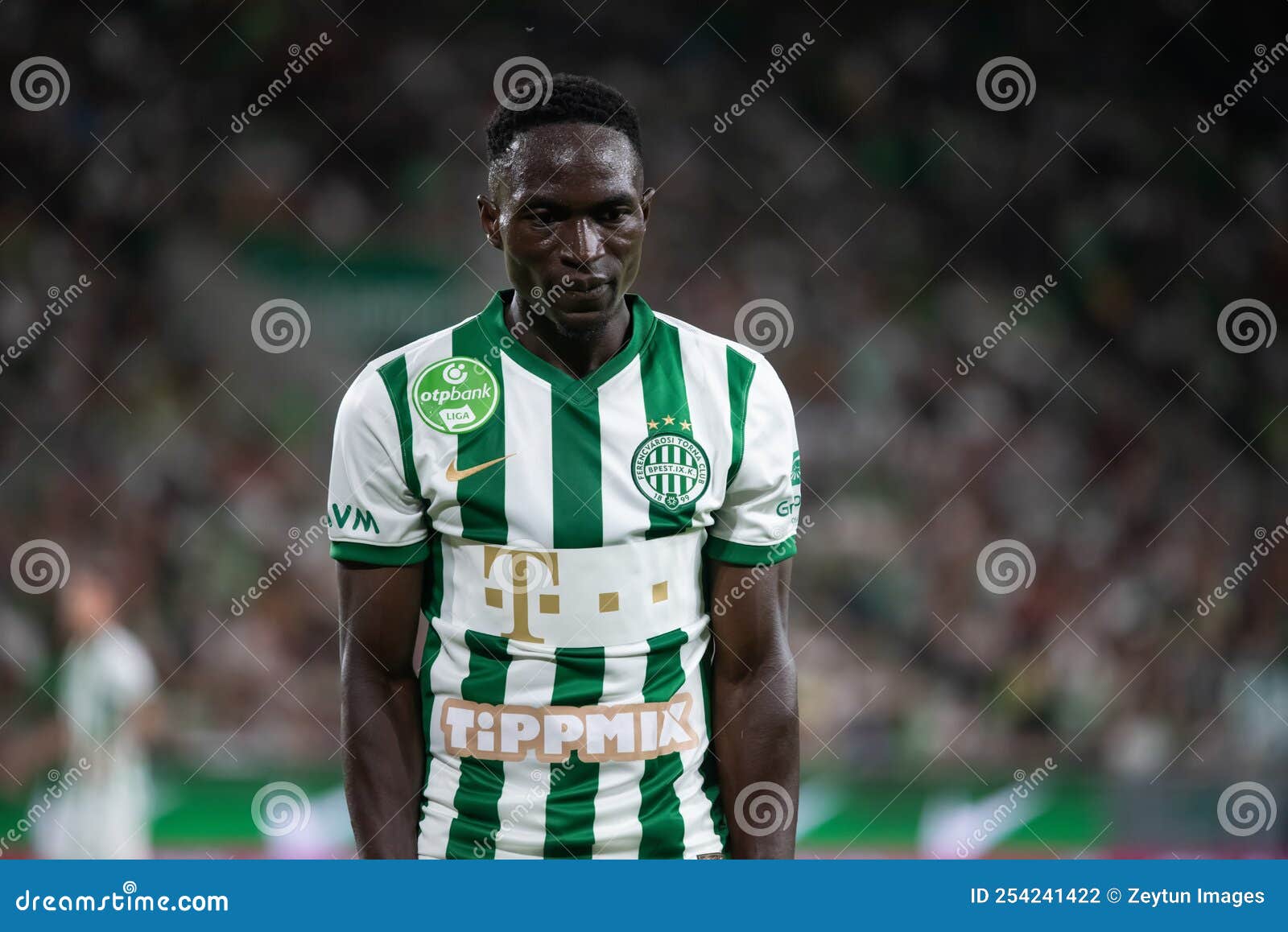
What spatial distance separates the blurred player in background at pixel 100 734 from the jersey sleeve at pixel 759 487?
375cm

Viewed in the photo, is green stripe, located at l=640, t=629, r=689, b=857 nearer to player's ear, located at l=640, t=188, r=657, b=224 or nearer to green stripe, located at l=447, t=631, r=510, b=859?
green stripe, located at l=447, t=631, r=510, b=859

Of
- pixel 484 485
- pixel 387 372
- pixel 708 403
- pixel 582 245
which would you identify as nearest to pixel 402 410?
pixel 387 372

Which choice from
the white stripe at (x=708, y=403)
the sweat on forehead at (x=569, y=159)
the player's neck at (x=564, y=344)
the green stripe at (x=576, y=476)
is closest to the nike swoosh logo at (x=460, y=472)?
the green stripe at (x=576, y=476)

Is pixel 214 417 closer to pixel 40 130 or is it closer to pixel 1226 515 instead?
pixel 40 130

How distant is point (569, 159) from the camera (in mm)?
2141

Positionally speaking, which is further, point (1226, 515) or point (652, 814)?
point (1226, 515)

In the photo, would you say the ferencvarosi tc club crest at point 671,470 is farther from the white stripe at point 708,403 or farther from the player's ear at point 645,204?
the player's ear at point 645,204

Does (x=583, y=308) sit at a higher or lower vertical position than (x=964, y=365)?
lower

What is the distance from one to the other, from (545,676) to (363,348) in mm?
4611

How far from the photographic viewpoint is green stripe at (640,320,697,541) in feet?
7.15

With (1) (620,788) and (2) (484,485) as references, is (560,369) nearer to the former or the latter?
(2) (484,485)

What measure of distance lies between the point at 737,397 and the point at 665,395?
0.12m

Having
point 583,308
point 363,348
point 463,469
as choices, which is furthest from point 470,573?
point 363,348

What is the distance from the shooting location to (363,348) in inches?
256
